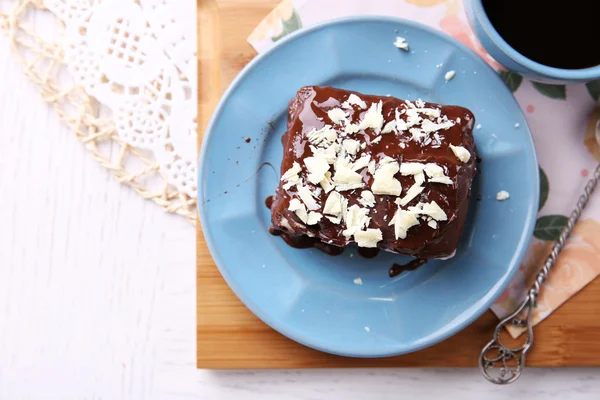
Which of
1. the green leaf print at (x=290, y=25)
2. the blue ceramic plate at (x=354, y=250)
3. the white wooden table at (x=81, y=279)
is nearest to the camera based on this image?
the blue ceramic plate at (x=354, y=250)

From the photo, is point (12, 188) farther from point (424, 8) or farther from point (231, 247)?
point (424, 8)

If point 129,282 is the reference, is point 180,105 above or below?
above

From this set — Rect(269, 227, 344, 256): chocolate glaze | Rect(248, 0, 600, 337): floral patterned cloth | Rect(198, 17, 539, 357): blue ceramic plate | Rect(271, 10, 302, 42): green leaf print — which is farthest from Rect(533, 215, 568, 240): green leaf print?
Rect(271, 10, 302, 42): green leaf print

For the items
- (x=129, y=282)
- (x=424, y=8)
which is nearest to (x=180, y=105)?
(x=129, y=282)

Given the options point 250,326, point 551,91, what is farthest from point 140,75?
point 551,91

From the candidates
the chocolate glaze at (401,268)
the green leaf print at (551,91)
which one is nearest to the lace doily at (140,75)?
the chocolate glaze at (401,268)

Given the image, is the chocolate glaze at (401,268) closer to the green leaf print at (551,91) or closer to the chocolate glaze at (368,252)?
the chocolate glaze at (368,252)
